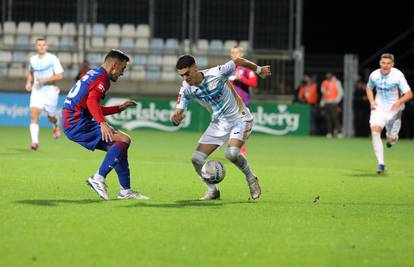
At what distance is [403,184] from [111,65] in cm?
572

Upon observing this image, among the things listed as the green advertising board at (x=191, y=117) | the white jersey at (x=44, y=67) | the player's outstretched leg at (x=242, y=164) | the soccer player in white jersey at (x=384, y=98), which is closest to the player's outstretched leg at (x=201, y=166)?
the player's outstretched leg at (x=242, y=164)

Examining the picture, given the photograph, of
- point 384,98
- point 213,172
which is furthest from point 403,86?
point 213,172

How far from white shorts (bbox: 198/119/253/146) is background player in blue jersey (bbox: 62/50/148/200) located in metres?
1.08

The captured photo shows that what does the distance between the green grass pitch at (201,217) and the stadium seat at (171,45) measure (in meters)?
14.1

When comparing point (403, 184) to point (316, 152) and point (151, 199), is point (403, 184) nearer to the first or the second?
point (151, 199)

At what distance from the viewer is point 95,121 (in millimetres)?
11508

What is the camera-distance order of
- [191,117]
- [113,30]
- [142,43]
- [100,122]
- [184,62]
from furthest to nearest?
[113,30]
[142,43]
[191,117]
[184,62]
[100,122]

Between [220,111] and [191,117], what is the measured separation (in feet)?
64.1

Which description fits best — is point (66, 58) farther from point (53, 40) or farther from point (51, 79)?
point (51, 79)

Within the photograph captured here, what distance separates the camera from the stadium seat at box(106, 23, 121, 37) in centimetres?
3350

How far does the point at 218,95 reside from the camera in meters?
11.7

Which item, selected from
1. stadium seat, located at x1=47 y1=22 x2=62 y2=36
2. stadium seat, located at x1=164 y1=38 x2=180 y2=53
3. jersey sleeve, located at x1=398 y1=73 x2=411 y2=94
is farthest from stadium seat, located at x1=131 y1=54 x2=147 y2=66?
jersey sleeve, located at x1=398 y1=73 x2=411 y2=94

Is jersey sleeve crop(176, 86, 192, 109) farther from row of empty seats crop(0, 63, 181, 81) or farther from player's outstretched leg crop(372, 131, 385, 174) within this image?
row of empty seats crop(0, 63, 181, 81)

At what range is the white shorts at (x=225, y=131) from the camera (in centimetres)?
1183
